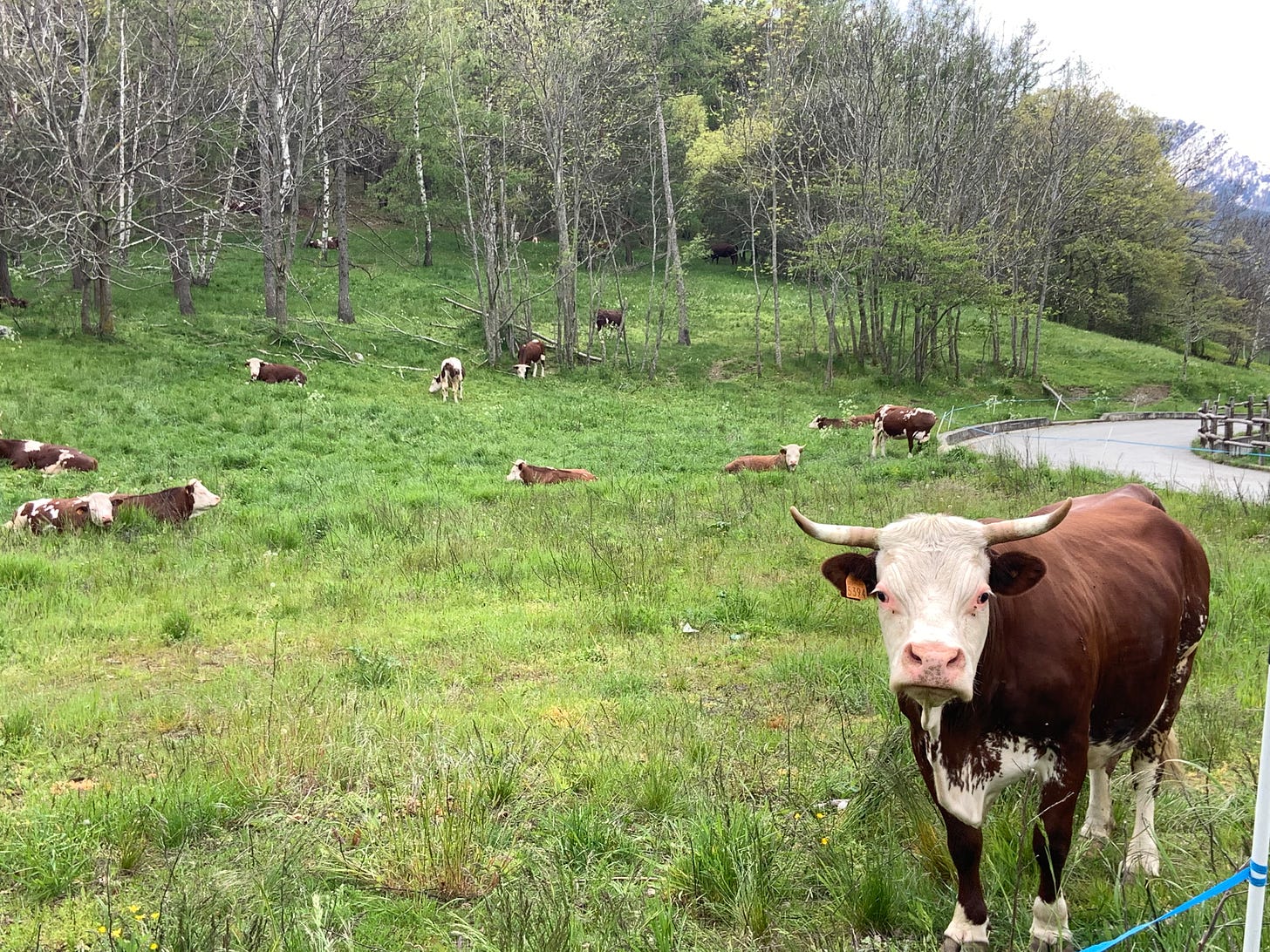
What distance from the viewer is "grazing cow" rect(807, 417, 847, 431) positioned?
19491 mm

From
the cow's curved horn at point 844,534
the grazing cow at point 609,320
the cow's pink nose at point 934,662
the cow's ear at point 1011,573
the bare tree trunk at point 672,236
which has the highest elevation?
the bare tree trunk at point 672,236

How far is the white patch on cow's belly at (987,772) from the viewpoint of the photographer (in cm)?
281

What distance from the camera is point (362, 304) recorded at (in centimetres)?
2856

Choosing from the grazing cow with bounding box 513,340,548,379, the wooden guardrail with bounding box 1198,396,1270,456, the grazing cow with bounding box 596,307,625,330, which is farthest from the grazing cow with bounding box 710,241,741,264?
the wooden guardrail with bounding box 1198,396,1270,456

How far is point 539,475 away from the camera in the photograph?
13242mm

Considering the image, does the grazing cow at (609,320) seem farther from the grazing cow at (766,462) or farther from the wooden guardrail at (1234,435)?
the wooden guardrail at (1234,435)

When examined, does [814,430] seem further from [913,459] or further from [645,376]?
[645,376]

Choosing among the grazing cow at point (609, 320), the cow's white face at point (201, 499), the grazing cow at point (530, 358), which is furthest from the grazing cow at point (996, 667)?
the grazing cow at point (609, 320)

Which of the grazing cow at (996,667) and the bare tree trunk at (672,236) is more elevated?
the bare tree trunk at (672,236)

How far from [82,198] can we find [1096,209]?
38.7 m

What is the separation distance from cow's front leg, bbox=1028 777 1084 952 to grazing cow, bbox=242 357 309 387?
18.2 meters

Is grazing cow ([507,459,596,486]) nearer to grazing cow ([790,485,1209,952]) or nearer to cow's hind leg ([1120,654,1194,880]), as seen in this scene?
cow's hind leg ([1120,654,1194,880])

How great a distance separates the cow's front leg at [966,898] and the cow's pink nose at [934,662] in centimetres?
81

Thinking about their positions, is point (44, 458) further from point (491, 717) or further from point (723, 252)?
point (723, 252)
